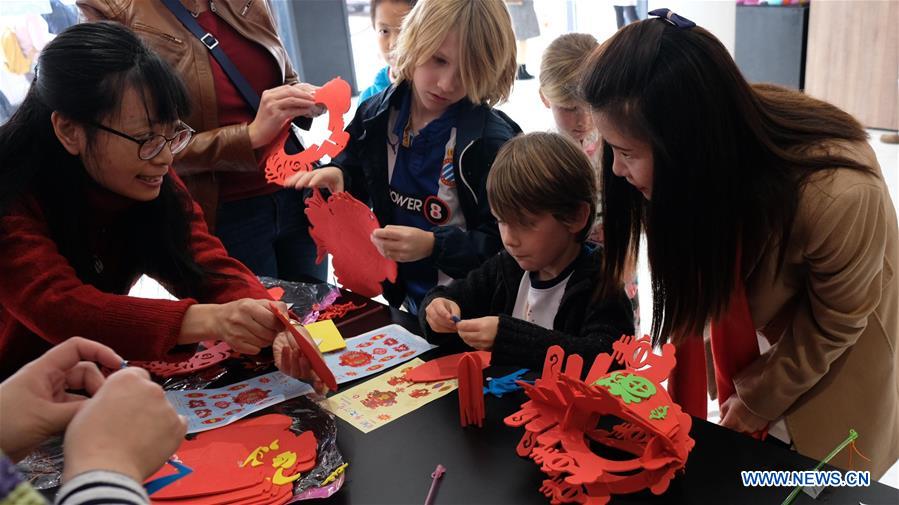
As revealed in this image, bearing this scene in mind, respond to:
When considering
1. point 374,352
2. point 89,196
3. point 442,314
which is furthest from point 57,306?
point 442,314

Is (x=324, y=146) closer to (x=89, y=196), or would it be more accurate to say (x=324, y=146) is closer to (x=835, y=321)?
(x=89, y=196)

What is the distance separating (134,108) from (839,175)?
3.93 feet

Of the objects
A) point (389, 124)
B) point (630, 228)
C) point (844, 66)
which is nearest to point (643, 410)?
point (630, 228)

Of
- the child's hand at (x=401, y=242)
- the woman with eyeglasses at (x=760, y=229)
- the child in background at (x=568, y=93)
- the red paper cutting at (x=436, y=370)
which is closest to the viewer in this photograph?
the woman with eyeglasses at (x=760, y=229)

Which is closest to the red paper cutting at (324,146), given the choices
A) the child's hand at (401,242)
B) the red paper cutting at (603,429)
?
the child's hand at (401,242)

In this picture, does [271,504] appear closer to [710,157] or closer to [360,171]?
[710,157]

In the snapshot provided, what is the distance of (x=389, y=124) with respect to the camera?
77.5 inches

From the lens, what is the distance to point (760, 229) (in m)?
1.23

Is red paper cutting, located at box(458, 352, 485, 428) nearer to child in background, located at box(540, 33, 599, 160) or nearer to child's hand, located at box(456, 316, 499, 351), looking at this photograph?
child's hand, located at box(456, 316, 499, 351)

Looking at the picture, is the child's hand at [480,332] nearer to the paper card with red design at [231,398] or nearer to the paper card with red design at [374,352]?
the paper card with red design at [374,352]

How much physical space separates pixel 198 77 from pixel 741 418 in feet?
4.83

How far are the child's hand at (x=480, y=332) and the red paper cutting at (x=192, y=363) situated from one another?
51cm

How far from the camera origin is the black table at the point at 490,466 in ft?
3.39

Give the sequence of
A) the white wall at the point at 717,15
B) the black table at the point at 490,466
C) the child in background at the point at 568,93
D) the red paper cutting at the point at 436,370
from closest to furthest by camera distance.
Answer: the black table at the point at 490,466
the red paper cutting at the point at 436,370
the child in background at the point at 568,93
the white wall at the point at 717,15
